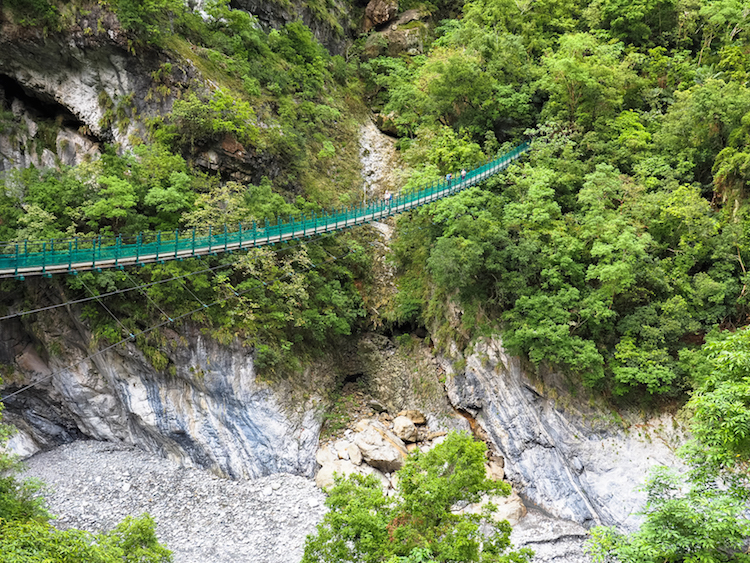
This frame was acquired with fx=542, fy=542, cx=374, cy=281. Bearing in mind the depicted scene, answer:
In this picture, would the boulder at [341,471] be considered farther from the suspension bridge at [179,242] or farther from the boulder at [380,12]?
the boulder at [380,12]

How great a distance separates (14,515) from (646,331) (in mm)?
15257

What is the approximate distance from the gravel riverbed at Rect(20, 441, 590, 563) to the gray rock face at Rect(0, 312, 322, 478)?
0.62 metres

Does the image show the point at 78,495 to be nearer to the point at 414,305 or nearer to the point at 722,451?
the point at 414,305

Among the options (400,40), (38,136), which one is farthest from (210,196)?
(400,40)

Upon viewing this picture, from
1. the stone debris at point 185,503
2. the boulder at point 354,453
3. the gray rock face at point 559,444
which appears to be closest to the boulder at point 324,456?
the boulder at point 354,453

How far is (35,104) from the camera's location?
19.9m

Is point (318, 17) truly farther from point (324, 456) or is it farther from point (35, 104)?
point (324, 456)

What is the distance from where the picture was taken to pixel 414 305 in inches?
809

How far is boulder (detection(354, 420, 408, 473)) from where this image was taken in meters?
16.6

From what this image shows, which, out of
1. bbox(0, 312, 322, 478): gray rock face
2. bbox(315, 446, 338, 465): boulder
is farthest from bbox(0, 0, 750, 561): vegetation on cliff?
bbox(315, 446, 338, 465): boulder

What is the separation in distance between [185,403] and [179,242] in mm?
5201

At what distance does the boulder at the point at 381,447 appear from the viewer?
54.4 ft

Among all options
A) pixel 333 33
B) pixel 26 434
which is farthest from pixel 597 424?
pixel 333 33

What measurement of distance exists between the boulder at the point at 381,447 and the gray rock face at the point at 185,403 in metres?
1.57
